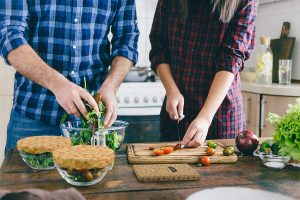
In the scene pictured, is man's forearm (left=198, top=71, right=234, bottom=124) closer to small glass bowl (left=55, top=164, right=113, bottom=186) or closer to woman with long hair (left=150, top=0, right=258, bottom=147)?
woman with long hair (left=150, top=0, right=258, bottom=147)

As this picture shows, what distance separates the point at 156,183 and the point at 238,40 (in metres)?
0.78

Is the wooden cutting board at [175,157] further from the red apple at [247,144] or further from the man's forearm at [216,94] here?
the man's forearm at [216,94]

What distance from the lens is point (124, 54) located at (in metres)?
1.51

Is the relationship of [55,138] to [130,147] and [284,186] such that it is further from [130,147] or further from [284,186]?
[284,186]

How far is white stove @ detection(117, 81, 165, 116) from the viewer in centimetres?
271

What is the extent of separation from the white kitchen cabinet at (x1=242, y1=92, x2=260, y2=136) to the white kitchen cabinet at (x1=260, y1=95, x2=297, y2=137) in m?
0.04

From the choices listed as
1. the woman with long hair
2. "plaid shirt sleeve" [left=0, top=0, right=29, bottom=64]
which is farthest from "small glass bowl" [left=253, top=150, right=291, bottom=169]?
"plaid shirt sleeve" [left=0, top=0, right=29, bottom=64]

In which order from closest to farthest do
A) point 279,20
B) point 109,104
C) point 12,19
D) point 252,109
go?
point 109,104 → point 12,19 → point 252,109 → point 279,20

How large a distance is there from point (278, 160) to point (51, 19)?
912 mm

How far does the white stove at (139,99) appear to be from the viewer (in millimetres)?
2707

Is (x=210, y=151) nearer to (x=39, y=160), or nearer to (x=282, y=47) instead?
(x=39, y=160)

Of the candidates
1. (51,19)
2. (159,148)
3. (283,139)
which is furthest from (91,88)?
(283,139)

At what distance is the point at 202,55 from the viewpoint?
164 cm

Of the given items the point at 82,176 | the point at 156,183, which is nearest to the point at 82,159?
the point at 82,176
